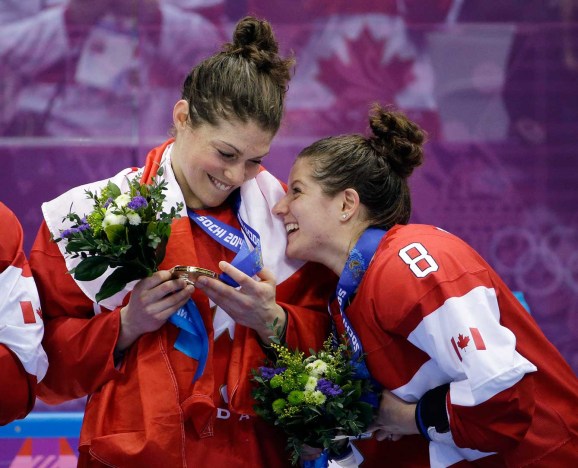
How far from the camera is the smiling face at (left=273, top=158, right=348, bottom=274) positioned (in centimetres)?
287

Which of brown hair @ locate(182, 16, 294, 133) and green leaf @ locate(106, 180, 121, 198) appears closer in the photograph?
green leaf @ locate(106, 180, 121, 198)

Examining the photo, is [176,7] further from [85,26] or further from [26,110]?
[26,110]

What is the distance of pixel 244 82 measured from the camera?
2686 millimetres

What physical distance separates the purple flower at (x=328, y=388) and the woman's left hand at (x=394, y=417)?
0.60ft

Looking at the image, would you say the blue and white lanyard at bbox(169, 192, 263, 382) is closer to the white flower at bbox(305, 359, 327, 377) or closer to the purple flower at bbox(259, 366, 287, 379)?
the purple flower at bbox(259, 366, 287, 379)

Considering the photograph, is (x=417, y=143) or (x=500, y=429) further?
(x=417, y=143)

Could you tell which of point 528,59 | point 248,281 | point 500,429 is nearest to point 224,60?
point 248,281

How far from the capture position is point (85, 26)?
4266mm

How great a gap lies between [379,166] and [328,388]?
0.77m

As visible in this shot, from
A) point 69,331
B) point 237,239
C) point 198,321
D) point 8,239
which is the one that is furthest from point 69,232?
point 237,239

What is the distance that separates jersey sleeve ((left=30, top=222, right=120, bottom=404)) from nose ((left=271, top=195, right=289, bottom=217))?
24.7 inches

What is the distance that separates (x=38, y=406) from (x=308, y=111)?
1848 mm

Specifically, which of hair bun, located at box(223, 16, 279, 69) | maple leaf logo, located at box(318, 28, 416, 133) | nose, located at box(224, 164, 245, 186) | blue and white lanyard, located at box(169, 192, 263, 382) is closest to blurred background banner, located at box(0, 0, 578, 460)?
maple leaf logo, located at box(318, 28, 416, 133)

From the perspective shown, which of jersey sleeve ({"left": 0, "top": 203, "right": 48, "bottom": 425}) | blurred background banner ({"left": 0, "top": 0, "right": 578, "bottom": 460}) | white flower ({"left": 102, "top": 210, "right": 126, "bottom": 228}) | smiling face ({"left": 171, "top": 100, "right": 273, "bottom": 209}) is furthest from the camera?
blurred background banner ({"left": 0, "top": 0, "right": 578, "bottom": 460})
